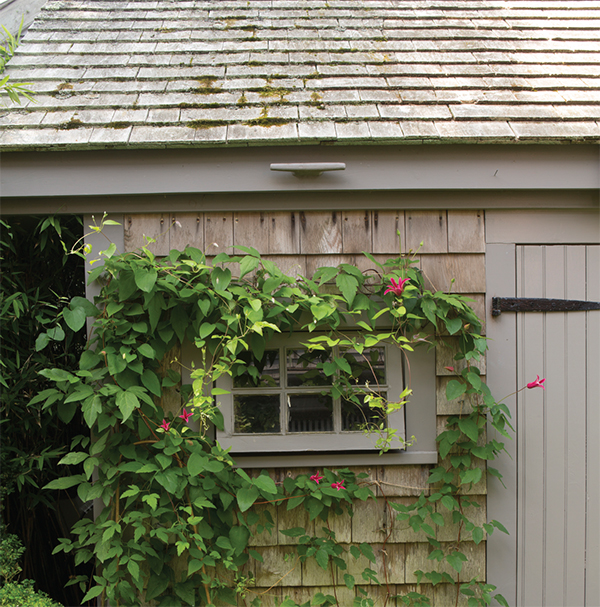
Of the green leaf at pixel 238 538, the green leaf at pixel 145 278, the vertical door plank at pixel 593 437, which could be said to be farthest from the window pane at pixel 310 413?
the vertical door plank at pixel 593 437

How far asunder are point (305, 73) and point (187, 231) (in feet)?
3.22

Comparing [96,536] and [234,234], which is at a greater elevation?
[234,234]

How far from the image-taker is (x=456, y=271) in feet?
6.15

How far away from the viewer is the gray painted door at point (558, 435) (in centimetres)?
184

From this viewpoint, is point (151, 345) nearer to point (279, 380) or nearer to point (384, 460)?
point (279, 380)

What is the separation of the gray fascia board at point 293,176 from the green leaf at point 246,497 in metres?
1.27

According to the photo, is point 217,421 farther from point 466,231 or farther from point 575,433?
point 575,433

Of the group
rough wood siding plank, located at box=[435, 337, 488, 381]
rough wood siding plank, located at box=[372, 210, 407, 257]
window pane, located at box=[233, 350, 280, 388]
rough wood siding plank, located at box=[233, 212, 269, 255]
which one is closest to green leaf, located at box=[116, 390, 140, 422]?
window pane, located at box=[233, 350, 280, 388]

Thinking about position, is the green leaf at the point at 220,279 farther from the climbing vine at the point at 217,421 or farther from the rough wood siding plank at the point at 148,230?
the rough wood siding plank at the point at 148,230

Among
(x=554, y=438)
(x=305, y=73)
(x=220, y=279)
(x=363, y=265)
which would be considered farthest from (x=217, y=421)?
(x=305, y=73)

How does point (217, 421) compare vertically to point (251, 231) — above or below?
below

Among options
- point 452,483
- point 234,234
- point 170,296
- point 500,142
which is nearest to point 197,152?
point 234,234

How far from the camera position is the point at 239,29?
2227 millimetres

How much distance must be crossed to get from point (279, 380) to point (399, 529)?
2.88ft
